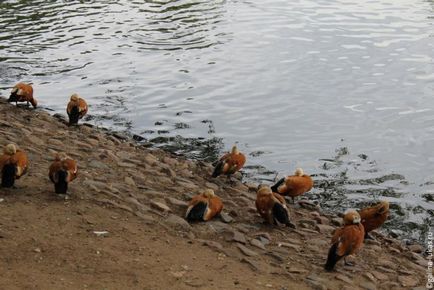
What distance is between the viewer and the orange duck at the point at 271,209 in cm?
1023

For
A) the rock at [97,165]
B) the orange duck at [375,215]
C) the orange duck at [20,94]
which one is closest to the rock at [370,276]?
the orange duck at [375,215]

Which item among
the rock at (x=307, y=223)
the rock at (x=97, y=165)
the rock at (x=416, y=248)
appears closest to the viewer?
the rock at (x=416, y=248)

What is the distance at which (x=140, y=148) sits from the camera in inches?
568

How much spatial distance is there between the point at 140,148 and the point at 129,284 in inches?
287

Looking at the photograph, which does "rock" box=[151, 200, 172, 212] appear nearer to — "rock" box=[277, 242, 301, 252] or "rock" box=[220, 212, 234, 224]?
"rock" box=[220, 212, 234, 224]

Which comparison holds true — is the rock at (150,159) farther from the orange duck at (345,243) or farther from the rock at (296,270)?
the orange duck at (345,243)

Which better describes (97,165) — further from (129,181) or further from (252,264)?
(252,264)

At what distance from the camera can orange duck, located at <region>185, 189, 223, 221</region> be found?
9.91 meters

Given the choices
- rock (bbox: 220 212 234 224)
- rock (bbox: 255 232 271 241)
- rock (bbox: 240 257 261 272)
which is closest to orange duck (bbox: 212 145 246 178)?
rock (bbox: 220 212 234 224)

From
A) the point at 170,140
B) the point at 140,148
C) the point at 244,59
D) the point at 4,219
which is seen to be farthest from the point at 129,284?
the point at 244,59

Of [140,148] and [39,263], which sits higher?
[39,263]

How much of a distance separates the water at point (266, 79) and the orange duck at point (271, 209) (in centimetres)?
232

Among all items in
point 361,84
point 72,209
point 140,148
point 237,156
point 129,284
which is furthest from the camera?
point 361,84

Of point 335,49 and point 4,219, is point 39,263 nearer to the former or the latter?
point 4,219
